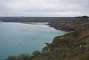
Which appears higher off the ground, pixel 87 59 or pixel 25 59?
pixel 87 59

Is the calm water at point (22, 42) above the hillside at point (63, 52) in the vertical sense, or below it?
below

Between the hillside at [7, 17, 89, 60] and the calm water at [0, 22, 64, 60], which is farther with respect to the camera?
the calm water at [0, 22, 64, 60]

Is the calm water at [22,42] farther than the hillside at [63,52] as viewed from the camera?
Yes

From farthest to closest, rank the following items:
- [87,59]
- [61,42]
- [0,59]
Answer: [61,42], [0,59], [87,59]

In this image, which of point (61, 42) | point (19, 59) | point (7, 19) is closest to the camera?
point (19, 59)

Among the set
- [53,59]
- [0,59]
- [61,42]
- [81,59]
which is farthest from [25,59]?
[61,42]

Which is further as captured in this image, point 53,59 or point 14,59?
point 14,59

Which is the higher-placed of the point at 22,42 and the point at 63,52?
the point at 63,52

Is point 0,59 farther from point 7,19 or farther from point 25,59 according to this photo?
point 7,19

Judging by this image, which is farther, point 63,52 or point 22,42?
point 22,42

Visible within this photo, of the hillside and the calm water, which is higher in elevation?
the hillside
